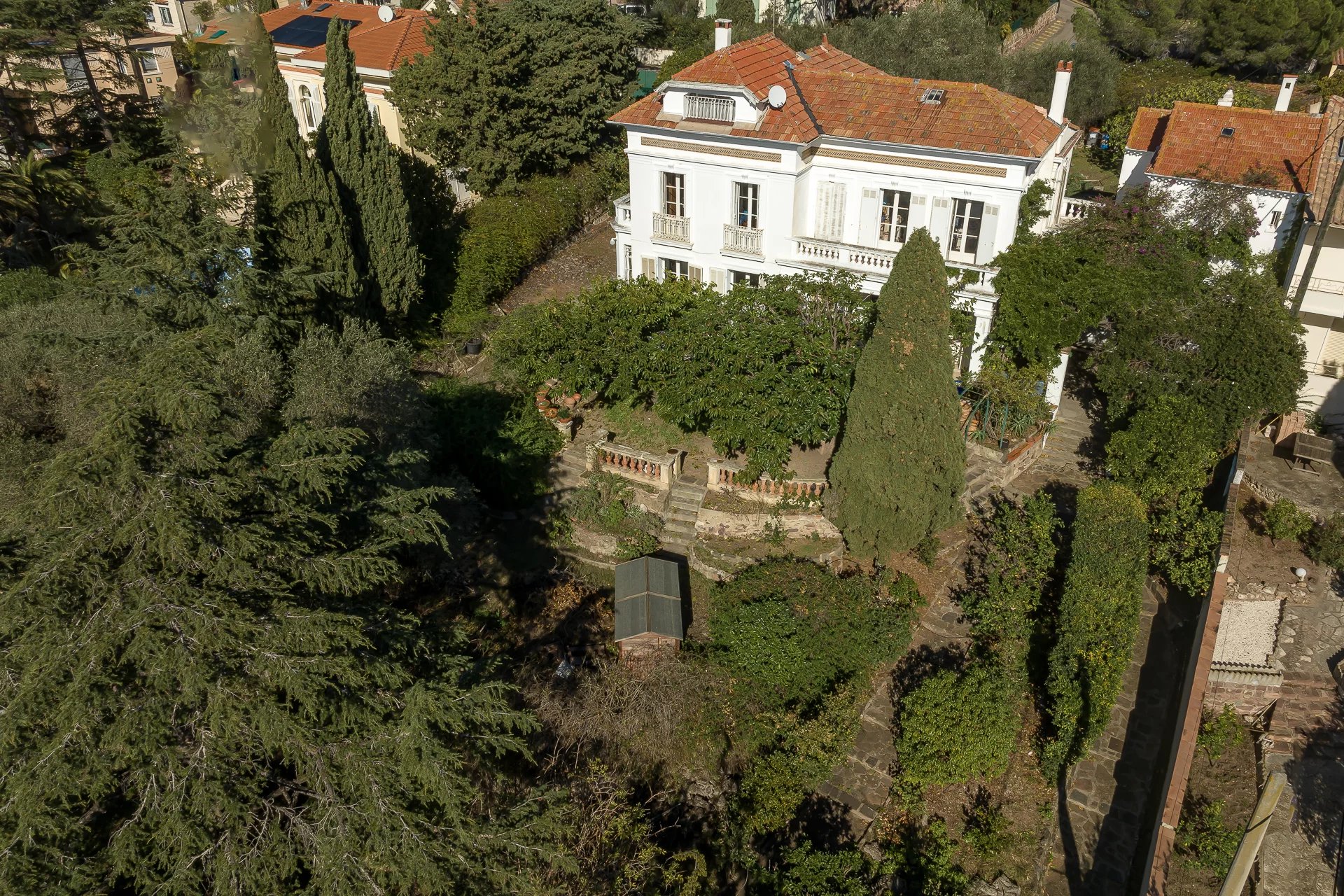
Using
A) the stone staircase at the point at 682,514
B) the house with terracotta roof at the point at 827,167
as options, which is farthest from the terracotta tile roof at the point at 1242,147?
the stone staircase at the point at 682,514

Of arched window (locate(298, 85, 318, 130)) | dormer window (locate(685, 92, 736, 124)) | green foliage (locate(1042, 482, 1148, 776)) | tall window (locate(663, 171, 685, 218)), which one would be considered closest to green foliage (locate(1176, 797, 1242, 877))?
green foliage (locate(1042, 482, 1148, 776))

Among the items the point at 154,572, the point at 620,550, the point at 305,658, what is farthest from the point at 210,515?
the point at 620,550

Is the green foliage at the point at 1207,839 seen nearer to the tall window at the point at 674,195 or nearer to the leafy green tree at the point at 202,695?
the leafy green tree at the point at 202,695

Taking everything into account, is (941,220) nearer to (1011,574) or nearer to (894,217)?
(894,217)

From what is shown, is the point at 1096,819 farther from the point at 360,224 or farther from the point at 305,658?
the point at 360,224

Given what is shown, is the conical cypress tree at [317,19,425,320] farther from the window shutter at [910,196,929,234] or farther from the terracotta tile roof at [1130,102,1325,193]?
the terracotta tile roof at [1130,102,1325,193]

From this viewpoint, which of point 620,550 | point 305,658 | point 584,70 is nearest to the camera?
point 305,658

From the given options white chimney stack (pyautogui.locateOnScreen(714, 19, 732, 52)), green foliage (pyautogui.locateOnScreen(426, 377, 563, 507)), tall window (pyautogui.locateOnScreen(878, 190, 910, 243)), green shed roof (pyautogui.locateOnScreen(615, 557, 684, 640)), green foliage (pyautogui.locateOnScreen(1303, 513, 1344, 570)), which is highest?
white chimney stack (pyautogui.locateOnScreen(714, 19, 732, 52))
